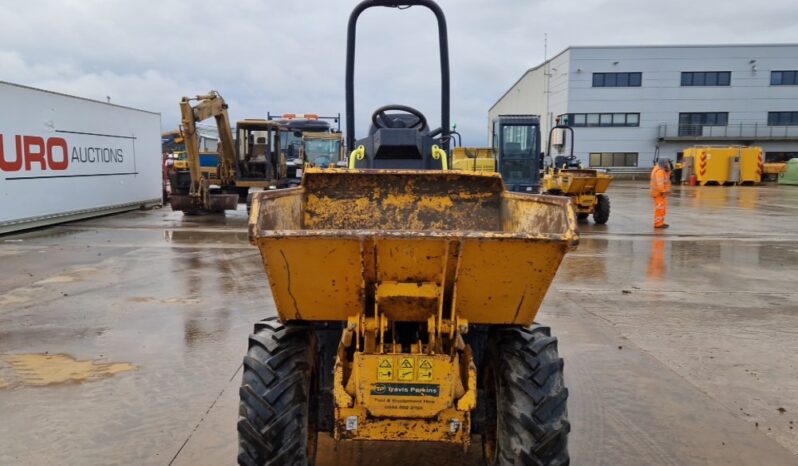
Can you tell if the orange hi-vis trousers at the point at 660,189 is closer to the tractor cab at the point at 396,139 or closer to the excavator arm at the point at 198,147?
the tractor cab at the point at 396,139

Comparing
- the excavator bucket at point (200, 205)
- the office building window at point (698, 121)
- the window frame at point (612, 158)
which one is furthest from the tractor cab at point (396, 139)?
the office building window at point (698, 121)

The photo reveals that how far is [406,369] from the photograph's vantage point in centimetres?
246

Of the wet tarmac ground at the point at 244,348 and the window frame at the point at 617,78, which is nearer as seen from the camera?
the wet tarmac ground at the point at 244,348

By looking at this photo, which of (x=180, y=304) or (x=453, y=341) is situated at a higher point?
(x=453, y=341)

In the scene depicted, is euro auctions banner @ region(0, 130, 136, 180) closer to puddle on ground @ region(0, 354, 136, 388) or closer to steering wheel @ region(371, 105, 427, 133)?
puddle on ground @ region(0, 354, 136, 388)

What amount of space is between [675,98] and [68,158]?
40098 mm

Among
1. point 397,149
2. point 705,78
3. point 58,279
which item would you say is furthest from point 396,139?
point 705,78

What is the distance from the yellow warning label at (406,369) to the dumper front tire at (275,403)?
0.52 metres

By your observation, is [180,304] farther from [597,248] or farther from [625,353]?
[597,248]

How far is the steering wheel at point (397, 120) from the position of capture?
562 centimetres

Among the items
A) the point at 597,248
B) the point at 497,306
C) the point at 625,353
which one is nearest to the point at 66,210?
the point at 597,248

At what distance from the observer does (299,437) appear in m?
2.65

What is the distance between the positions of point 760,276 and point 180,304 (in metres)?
7.64

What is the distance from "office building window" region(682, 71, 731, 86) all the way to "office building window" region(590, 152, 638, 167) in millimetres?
6256
